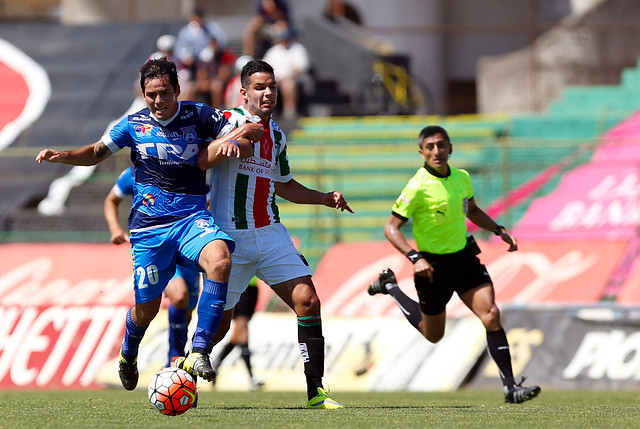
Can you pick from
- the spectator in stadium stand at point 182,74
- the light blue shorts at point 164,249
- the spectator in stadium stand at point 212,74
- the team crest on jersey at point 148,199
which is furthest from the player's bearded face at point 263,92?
the spectator in stadium stand at point 212,74

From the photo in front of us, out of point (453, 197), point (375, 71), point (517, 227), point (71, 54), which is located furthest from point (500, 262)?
point (71, 54)

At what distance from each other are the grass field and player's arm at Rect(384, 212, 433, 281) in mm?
1068

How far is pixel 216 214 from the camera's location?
8297 mm

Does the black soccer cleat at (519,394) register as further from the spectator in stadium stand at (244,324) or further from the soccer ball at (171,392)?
the spectator in stadium stand at (244,324)

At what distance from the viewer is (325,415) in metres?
7.61

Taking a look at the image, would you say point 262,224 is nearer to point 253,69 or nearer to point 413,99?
point 253,69

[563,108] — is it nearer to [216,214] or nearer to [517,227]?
[517,227]

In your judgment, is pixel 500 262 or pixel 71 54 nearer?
pixel 500 262

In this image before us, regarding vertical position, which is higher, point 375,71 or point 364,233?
point 375,71

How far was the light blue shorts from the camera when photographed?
799cm

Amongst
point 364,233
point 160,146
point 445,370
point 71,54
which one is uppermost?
point 71,54

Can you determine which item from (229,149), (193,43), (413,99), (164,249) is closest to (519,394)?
(164,249)

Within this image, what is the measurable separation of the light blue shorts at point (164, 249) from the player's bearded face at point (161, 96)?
2.41 ft

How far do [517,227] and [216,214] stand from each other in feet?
32.5
